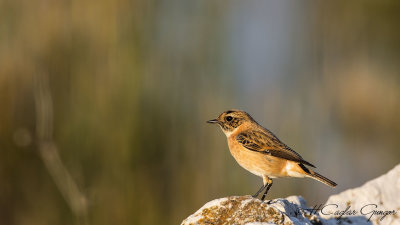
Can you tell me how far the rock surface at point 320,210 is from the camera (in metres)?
3.82

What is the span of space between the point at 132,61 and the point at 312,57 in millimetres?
2763

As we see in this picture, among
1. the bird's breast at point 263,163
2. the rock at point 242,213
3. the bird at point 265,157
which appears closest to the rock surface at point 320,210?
the rock at point 242,213

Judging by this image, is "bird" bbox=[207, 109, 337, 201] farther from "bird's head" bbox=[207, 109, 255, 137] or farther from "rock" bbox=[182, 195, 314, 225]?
"rock" bbox=[182, 195, 314, 225]

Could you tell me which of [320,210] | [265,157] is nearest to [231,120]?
[265,157]

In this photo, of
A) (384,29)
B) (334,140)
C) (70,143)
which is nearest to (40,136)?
(70,143)

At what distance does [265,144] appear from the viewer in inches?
224

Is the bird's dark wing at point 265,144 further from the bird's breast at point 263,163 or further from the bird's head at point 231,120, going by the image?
the bird's head at point 231,120

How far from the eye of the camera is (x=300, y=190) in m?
6.77

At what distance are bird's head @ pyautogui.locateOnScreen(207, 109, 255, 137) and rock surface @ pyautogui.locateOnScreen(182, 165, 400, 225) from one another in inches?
52.3

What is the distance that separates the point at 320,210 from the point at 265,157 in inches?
→ 29.1

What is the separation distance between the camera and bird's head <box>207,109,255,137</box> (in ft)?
20.0

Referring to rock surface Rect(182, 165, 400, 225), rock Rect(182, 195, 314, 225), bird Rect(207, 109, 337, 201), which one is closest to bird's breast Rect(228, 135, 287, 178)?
bird Rect(207, 109, 337, 201)

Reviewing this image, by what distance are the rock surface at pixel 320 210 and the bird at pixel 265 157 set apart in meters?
0.32

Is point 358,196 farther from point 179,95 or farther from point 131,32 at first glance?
point 131,32
